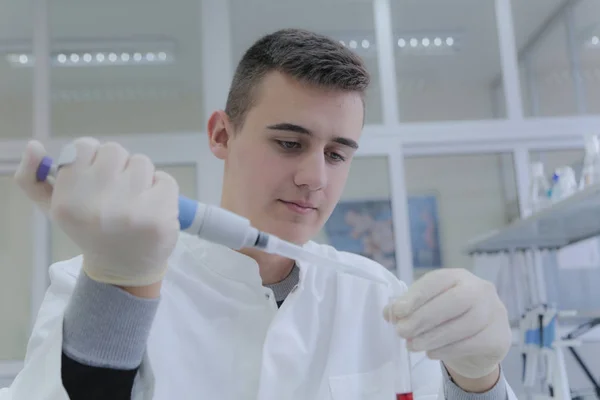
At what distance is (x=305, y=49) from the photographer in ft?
3.61

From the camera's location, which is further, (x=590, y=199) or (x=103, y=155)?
(x=590, y=199)

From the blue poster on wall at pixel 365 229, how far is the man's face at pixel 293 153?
1678 millimetres

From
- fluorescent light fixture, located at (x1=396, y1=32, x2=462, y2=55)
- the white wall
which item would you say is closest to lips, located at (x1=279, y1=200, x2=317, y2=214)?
the white wall

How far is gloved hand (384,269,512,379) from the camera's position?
0.78 meters

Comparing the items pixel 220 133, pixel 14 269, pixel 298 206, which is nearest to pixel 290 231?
pixel 298 206

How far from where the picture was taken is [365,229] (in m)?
2.79

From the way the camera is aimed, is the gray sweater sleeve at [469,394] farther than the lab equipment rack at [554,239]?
No

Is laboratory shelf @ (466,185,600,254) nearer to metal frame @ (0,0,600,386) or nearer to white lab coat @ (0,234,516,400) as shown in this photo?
metal frame @ (0,0,600,386)

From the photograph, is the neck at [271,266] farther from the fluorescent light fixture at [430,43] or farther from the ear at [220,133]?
the fluorescent light fixture at [430,43]

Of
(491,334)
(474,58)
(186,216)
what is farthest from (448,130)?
(186,216)

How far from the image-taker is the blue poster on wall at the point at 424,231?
2.82 meters

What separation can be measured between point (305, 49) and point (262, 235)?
53 centimetres

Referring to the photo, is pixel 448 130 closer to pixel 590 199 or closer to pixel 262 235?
pixel 590 199

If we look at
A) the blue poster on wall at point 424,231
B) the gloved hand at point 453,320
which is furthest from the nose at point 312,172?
the blue poster on wall at point 424,231
